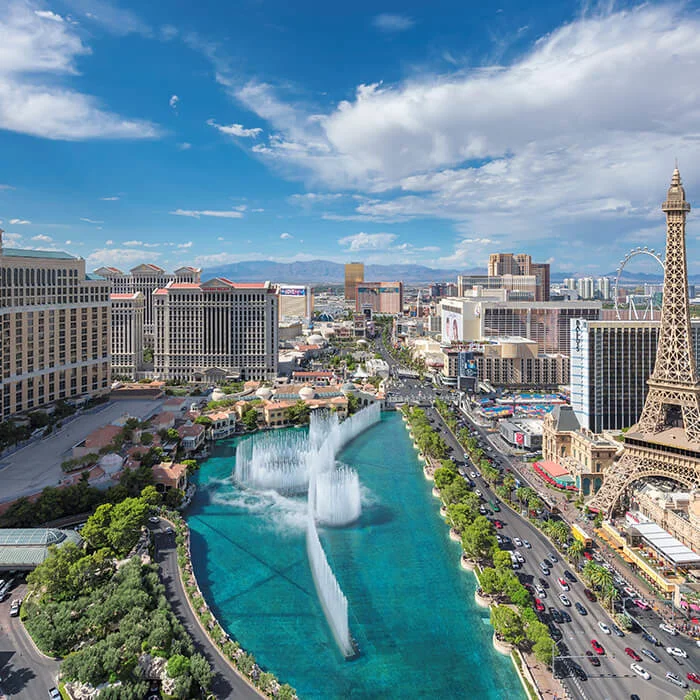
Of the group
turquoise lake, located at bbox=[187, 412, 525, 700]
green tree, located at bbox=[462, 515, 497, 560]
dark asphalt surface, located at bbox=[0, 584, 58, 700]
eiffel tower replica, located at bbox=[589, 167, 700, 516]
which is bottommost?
turquoise lake, located at bbox=[187, 412, 525, 700]

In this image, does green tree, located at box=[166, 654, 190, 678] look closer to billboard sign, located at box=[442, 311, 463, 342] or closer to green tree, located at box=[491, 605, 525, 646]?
green tree, located at box=[491, 605, 525, 646]

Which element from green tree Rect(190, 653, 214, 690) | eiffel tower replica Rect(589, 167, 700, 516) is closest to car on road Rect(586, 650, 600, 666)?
eiffel tower replica Rect(589, 167, 700, 516)

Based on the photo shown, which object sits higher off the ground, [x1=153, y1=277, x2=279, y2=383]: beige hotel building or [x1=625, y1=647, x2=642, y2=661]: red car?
[x1=153, y1=277, x2=279, y2=383]: beige hotel building

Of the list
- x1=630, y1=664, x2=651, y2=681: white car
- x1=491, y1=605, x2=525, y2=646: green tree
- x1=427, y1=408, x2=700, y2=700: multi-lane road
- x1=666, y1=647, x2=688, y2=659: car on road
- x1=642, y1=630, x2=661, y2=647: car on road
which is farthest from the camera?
x1=642, y1=630, x2=661, y2=647: car on road

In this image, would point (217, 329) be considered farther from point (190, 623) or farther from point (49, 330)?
point (190, 623)

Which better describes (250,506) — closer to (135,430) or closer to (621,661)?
(135,430)

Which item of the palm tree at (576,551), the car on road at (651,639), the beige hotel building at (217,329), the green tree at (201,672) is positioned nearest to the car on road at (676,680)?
the car on road at (651,639)

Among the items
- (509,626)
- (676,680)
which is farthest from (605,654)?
(509,626)
